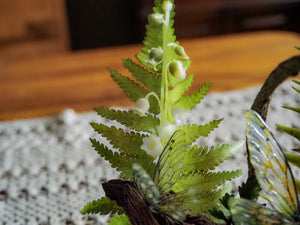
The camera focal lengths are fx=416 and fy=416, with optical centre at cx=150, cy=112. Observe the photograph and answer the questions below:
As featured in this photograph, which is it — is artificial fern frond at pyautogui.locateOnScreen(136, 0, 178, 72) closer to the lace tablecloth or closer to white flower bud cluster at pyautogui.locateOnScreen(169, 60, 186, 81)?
white flower bud cluster at pyautogui.locateOnScreen(169, 60, 186, 81)

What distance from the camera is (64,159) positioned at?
689 millimetres

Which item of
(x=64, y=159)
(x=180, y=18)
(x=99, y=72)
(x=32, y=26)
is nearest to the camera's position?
(x=64, y=159)

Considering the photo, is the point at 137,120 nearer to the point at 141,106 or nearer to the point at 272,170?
the point at 141,106

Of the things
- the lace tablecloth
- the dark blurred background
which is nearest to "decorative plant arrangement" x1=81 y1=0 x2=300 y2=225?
the lace tablecloth

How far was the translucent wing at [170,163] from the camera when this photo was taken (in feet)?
1.06

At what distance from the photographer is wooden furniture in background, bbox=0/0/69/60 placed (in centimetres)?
177

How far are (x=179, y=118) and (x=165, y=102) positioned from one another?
2cm

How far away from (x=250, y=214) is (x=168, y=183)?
0.07m

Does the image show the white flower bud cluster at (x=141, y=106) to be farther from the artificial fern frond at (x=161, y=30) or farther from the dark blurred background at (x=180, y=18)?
the dark blurred background at (x=180, y=18)

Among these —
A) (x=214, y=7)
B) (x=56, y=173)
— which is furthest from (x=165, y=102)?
(x=214, y=7)

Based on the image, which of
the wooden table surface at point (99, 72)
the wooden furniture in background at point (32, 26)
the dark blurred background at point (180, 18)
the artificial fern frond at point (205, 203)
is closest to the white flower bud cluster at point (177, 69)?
the artificial fern frond at point (205, 203)

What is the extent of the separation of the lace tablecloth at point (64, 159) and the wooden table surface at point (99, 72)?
0.06 m

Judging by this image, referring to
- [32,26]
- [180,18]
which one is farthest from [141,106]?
[180,18]

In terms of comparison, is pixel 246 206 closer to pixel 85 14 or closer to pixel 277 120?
pixel 277 120
